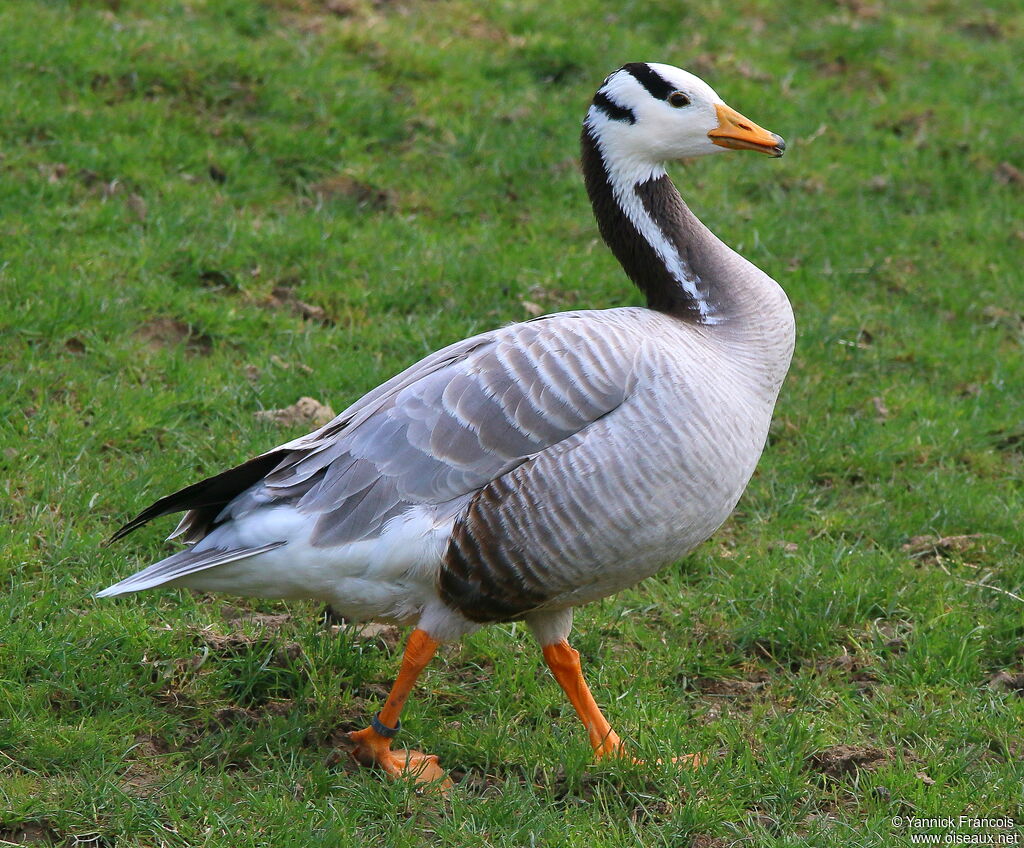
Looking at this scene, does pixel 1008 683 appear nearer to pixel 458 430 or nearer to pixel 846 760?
pixel 846 760

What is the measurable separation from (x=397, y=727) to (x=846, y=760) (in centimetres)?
156

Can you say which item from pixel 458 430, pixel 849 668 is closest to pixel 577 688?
pixel 458 430

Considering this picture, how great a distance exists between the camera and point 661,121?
466cm

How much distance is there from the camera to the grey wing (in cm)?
416

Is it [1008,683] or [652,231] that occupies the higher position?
[652,231]

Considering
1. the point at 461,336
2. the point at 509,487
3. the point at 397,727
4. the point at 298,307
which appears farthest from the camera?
the point at 298,307

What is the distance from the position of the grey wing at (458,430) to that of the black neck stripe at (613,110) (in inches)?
32.7

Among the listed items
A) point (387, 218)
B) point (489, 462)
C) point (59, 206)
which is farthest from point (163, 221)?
point (489, 462)

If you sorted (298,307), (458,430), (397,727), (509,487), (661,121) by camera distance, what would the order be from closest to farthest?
(509,487), (458,430), (397,727), (661,121), (298,307)

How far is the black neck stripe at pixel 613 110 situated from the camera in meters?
4.67

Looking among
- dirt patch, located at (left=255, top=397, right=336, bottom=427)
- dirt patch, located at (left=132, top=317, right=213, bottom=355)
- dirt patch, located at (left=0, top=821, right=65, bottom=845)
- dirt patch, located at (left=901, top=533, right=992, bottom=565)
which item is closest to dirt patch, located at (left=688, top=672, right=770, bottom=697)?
dirt patch, located at (left=901, top=533, right=992, bottom=565)

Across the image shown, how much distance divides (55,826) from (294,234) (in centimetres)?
398

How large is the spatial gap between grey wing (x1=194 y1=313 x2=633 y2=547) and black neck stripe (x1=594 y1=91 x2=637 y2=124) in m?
0.83

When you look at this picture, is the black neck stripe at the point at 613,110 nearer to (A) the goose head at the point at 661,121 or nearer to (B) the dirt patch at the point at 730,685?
(A) the goose head at the point at 661,121
